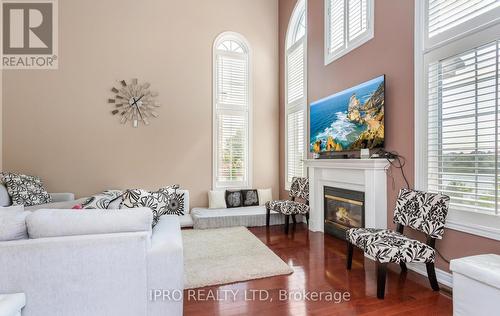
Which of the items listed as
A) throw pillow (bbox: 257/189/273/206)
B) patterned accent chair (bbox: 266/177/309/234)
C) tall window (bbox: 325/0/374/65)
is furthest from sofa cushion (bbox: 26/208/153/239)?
throw pillow (bbox: 257/189/273/206)

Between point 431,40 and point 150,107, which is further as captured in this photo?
point 150,107

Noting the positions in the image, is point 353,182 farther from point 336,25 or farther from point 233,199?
point 233,199

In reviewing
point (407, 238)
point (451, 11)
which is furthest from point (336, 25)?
point (407, 238)

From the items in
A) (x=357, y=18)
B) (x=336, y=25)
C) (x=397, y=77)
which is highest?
(x=336, y=25)

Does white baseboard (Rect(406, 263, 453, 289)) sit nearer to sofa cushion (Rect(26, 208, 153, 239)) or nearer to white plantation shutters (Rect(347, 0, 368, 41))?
sofa cushion (Rect(26, 208, 153, 239))

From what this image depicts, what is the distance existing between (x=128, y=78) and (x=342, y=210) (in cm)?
440

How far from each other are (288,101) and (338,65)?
5.57ft

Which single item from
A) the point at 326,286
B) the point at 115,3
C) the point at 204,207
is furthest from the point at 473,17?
the point at 115,3

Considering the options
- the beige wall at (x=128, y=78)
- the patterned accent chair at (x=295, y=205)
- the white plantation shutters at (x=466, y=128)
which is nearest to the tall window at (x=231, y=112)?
the beige wall at (x=128, y=78)

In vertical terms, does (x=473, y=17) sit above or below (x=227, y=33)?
below

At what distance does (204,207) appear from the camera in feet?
18.2

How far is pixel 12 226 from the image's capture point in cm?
170

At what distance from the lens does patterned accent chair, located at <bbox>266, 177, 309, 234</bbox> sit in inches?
171

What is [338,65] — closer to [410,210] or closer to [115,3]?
[410,210]
